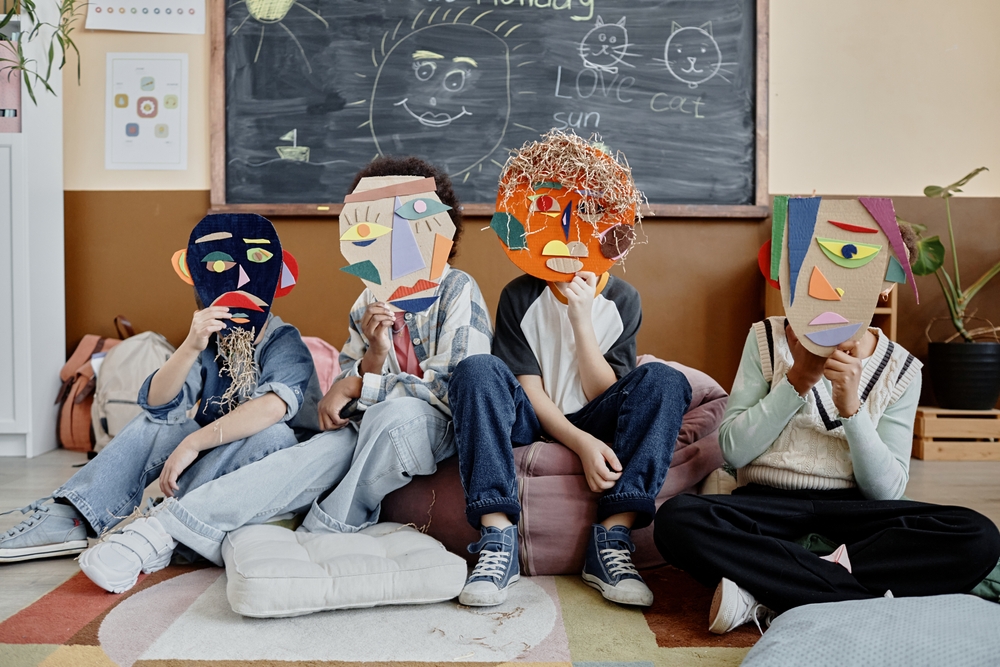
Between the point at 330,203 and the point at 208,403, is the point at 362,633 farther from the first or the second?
the point at 330,203

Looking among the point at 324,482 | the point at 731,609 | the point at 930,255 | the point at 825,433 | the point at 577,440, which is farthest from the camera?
the point at 930,255

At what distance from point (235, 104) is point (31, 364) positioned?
1.27 m

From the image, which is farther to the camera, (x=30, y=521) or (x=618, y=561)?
(x=30, y=521)

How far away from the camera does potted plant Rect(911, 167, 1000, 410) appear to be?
9.64 ft

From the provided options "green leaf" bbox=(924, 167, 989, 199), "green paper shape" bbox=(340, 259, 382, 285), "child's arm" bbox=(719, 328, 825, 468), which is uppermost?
"green leaf" bbox=(924, 167, 989, 199)

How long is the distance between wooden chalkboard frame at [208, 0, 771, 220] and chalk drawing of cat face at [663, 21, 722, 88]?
0.18 metres

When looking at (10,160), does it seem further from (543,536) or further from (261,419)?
(543,536)

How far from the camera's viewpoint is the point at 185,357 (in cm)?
170

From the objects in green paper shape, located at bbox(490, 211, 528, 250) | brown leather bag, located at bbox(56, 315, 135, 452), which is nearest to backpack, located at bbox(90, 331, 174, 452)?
brown leather bag, located at bbox(56, 315, 135, 452)

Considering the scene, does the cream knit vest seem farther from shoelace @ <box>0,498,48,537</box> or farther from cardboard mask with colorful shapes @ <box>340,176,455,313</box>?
shoelace @ <box>0,498,48,537</box>

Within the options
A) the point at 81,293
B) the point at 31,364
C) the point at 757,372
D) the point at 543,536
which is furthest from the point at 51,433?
the point at 757,372

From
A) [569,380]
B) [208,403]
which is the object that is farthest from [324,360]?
[569,380]

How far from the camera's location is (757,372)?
5.22 ft

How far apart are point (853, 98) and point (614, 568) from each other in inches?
99.8
